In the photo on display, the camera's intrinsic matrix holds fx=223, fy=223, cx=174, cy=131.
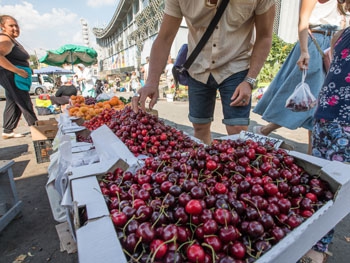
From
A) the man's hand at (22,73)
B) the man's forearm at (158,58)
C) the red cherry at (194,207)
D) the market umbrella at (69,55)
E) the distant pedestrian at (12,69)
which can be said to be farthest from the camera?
the market umbrella at (69,55)

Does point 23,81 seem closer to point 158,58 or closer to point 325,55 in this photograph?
point 158,58

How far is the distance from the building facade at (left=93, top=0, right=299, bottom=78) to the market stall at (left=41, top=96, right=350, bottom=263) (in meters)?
13.2

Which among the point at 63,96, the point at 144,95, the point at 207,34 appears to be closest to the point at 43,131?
the point at 144,95

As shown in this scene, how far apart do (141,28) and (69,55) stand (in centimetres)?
1769

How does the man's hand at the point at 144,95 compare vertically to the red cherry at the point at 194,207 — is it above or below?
above

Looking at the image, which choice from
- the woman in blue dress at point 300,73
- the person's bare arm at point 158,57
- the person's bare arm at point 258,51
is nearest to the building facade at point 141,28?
the woman in blue dress at point 300,73

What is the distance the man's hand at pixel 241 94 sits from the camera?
1723mm

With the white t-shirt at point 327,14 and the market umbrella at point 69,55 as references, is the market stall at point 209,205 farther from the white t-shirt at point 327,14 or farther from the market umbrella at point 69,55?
the market umbrella at point 69,55

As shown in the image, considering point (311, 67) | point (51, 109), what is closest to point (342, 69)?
point (311, 67)

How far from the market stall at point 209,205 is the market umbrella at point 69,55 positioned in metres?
10.3

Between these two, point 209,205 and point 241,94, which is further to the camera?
point 241,94

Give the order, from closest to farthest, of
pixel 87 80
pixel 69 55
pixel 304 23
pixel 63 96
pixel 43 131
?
pixel 304 23
pixel 43 131
pixel 63 96
pixel 87 80
pixel 69 55

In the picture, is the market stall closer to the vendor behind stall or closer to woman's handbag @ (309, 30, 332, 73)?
woman's handbag @ (309, 30, 332, 73)

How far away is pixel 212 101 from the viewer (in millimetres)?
2221
